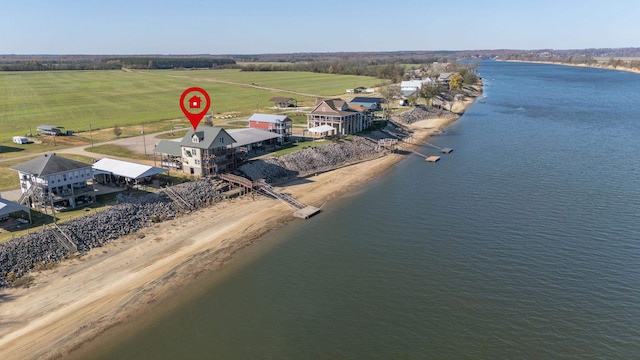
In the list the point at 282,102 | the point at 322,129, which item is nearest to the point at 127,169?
the point at 322,129

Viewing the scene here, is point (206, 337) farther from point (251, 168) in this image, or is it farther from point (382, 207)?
point (251, 168)

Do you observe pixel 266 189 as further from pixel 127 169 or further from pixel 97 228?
pixel 97 228

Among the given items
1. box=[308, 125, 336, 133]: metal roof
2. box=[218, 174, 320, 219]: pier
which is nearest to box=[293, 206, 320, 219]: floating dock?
box=[218, 174, 320, 219]: pier

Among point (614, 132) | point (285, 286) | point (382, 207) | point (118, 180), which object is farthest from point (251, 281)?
point (614, 132)

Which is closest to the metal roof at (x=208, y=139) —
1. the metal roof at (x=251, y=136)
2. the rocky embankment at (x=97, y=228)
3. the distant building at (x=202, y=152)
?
the distant building at (x=202, y=152)

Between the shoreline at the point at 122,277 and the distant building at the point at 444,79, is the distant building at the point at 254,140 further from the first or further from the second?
the distant building at the point at 444,79
